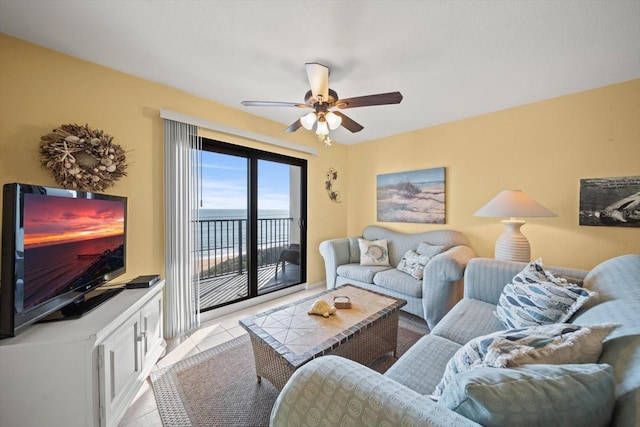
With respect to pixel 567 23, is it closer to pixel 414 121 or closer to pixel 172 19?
pixel 414 121

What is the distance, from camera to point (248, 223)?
9.42 feet

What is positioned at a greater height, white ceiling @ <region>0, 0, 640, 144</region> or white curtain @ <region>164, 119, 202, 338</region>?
white ceiling @ <region>0, 0, 640, 144</region>

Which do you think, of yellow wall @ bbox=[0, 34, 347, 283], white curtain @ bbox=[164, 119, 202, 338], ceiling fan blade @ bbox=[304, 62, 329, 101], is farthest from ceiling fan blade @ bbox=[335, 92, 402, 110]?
white curtain @ bbox=[164, 119, 202, 338]

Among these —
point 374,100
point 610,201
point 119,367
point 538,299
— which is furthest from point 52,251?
point 610,201

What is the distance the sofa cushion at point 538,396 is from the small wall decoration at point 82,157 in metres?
2.50

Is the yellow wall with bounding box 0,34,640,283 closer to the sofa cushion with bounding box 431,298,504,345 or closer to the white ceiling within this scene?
the white ceiling

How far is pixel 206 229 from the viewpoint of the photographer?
11.7 ft

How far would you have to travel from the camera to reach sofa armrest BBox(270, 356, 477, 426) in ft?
1.90

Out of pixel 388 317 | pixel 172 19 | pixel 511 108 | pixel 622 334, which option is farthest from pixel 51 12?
pixel 511 108

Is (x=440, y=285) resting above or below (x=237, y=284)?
above

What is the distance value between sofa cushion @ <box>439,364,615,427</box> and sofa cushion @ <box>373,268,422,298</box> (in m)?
1.90

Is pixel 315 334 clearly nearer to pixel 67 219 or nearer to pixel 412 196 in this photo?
pixel 67 219

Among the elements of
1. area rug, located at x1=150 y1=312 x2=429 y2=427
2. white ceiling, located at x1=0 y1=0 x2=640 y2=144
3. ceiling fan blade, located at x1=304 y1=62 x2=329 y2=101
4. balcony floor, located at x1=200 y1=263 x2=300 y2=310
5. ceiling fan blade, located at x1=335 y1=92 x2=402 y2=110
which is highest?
white ceiling, located at x1=0 y1=0 x2=640 y2=144

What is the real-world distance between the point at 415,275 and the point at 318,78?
7.24 ft
